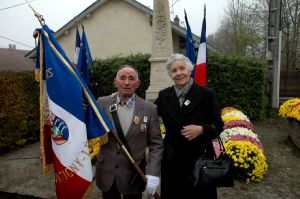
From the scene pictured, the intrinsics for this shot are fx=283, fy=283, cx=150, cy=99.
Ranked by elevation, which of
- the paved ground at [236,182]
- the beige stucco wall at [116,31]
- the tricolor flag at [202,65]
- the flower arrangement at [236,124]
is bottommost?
the paved ground at [236,182]

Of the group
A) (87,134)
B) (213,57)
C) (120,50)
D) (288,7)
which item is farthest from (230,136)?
(288,7)

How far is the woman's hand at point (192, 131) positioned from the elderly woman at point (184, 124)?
0.04m

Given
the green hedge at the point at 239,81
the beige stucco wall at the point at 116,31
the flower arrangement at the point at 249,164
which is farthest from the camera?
the beige stucco wall at the point at 116,31

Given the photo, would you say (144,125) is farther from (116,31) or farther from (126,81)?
(116,31)

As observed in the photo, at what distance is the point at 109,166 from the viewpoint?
7.85ft

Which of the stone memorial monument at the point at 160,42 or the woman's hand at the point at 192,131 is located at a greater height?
the stone memorial monument at the point at 160,42

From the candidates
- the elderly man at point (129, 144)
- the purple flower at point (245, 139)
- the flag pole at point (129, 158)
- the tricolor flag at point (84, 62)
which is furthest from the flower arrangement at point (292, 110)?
the tricolor flag at point (84, 62)

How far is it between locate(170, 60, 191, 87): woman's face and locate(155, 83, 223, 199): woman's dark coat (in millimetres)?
101

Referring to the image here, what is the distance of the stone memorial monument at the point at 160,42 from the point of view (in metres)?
6.83

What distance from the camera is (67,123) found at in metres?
2.39

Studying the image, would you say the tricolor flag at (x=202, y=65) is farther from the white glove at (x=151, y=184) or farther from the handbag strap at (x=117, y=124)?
the white glove at (x=151, y=184)

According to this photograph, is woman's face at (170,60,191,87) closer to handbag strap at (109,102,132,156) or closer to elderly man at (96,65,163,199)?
elderly man at (96,65,163,199)

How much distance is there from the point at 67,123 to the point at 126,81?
0.61 m

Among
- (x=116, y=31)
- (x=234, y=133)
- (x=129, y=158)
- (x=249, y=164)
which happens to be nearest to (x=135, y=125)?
(x=129, y=158)
